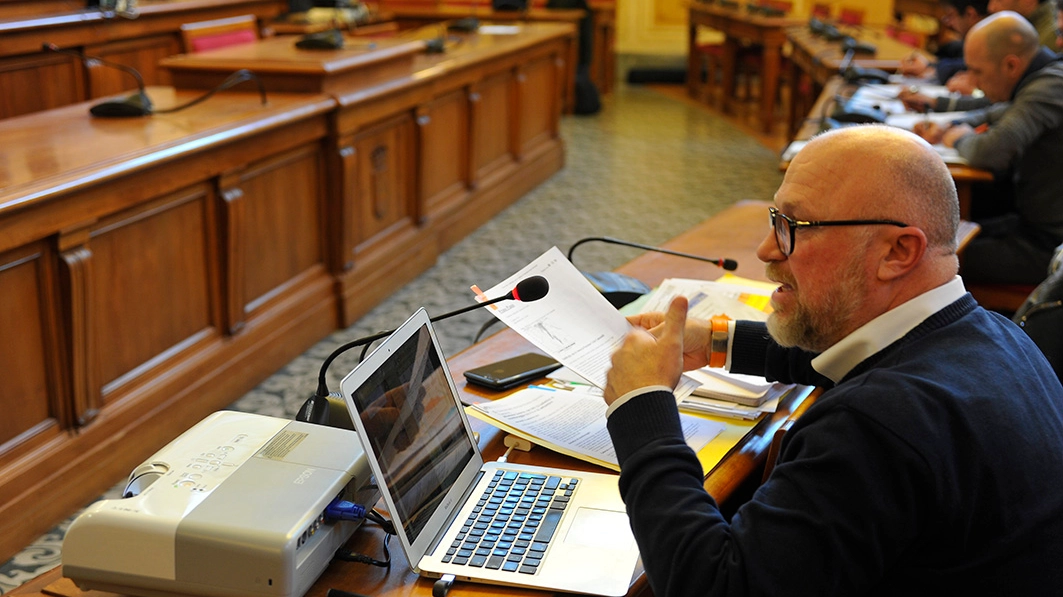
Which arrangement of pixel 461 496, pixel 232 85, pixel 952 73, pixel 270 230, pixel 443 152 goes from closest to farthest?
→ pixel 461 496 < pixel 270 230 < pixel 232 85 < pixel 443 152 < pixel 952 73

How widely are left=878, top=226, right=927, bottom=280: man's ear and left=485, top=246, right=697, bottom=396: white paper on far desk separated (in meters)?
0.41

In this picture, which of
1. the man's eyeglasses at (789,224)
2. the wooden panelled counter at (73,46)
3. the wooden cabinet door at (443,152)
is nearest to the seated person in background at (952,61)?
the wooden cabinet door at (443,152)

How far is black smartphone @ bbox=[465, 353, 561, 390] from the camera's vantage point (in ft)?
5.43

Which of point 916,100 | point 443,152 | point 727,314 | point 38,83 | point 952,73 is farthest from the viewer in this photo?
point 952,73

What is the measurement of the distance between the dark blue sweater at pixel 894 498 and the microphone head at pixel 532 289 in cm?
38

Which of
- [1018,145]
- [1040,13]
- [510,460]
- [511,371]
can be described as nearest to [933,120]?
[1018,145]

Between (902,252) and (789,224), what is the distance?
0.43ft

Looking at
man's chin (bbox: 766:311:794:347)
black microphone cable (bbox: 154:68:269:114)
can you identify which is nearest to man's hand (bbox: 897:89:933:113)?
black microphone cable (bbox: 154:68:269:114)

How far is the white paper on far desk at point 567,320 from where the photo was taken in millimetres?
1432

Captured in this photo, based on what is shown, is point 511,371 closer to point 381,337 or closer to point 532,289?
point 532,289

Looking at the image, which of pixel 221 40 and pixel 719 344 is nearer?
pixel 719 344

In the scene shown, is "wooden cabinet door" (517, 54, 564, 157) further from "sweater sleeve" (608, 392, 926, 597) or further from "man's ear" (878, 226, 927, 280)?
"sweater sleeve" (608, 392, 926, 597)

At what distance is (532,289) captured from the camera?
144 centimetres

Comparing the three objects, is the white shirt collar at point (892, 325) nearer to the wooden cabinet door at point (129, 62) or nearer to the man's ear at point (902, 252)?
the man's ear at point (902, 252)
